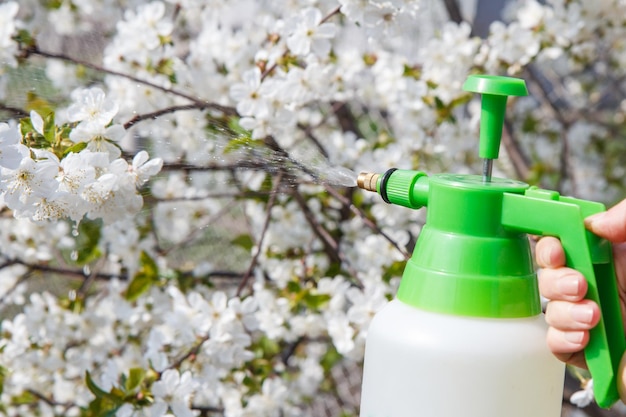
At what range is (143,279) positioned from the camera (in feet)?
5.38

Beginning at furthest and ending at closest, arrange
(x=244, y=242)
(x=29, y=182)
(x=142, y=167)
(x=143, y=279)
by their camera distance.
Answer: (x=244, y=242), (x=143, y=279), (x=142, y=167), (x=29, y=182)

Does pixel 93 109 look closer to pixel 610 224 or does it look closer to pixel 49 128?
pixel 49 128

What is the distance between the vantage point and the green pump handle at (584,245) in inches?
30.7

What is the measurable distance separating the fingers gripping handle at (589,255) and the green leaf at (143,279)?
98cm

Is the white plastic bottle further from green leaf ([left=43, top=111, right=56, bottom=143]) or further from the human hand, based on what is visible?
green leaf ([left=43, top=111, right=56, bottom=143])

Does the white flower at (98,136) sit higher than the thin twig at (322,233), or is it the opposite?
the white flower at (98,136)

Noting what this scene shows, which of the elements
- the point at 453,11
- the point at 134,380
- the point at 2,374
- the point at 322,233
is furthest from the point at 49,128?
the point at 453,11

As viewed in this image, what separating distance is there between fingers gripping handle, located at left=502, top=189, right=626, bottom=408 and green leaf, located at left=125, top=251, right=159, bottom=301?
977mm

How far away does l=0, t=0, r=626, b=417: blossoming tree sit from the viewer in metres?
1.12

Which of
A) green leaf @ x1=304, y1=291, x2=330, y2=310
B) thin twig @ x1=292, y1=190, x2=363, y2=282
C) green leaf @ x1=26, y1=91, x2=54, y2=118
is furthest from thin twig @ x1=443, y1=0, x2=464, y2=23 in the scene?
green leaf @ x1=26, y1=91, x2=54, y2=118

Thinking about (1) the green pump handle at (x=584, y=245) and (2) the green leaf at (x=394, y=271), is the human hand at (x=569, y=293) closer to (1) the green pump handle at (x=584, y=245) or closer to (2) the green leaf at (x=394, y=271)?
(1) the green pump handle at (x=584, y=245)

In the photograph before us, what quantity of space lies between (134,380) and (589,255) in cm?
71

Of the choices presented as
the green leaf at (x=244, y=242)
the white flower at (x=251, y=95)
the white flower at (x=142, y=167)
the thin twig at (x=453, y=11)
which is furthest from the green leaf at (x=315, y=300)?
the thin twig at (x=453, y=11)

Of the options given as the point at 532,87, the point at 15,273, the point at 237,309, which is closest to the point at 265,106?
the point at 237,309
